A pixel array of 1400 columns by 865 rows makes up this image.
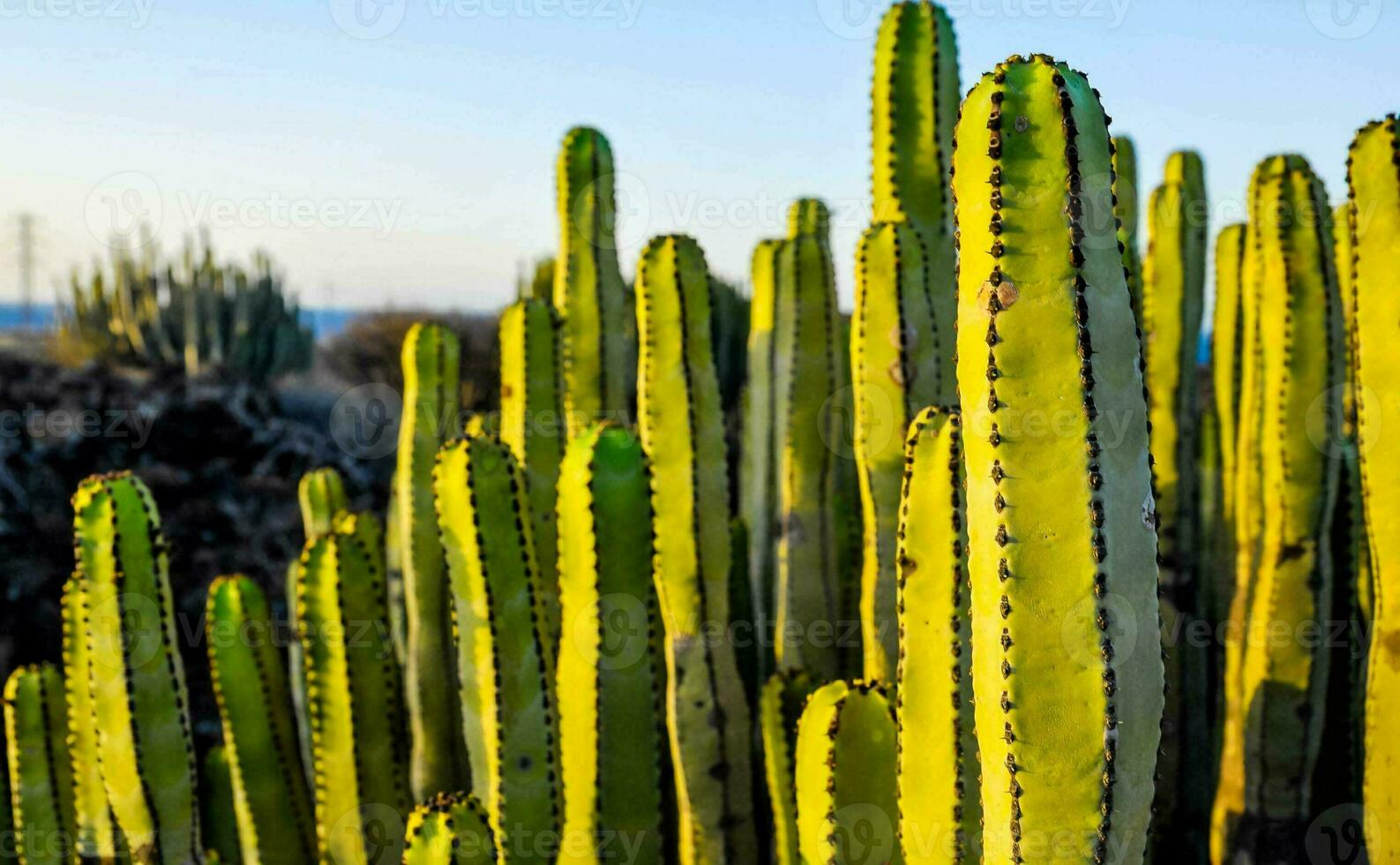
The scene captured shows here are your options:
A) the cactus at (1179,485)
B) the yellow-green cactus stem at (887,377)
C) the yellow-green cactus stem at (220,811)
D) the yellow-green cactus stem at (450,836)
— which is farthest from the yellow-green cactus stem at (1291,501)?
the yellow-green cactus stem at (220,811)

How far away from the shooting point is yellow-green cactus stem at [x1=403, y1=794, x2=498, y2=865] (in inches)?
77.3

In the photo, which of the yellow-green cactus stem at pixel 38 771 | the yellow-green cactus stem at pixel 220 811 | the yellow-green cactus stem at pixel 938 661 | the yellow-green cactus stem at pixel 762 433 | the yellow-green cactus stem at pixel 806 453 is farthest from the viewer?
the yellow-green cactus stem at pixel 220 811

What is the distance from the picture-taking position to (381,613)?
3.05 metres

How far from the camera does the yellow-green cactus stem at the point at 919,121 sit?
2598 millimetres

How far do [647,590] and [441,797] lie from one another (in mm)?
592

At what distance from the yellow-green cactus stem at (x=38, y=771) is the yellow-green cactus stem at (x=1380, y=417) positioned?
3368 mm

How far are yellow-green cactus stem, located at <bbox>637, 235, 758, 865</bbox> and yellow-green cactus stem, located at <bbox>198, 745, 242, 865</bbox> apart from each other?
1587 mm

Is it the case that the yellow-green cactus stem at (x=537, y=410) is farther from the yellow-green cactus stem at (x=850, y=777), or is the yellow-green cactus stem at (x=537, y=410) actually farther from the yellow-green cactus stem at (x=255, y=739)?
the yellow-green cactus stem at (x=850, y=777)

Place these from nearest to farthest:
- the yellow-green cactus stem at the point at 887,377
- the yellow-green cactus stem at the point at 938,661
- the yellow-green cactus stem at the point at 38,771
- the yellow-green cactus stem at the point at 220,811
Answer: the yellow-green cactus stem at the point at 938,661 → the yellow-green cactus stem at the point at 887,377 → the yellow-green cactus stem at the point at 38,771 → the yellow-green cactus stem at the point at 220,811

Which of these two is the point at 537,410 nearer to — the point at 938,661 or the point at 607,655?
the point at 607,655

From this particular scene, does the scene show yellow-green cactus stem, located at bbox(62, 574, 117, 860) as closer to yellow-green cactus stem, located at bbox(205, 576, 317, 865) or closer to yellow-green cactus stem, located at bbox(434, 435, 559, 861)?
yellow-green cactus stem, located at bbox(205, 576, 317, 865)

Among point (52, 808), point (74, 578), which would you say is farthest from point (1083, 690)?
point (52, 808)

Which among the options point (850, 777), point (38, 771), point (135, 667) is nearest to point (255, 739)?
point (135, 667)

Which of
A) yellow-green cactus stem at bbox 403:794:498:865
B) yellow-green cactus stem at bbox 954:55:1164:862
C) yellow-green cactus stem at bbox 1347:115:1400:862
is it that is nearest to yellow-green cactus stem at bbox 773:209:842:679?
yellow-green cactus stem at bbox 403:794:498:865
